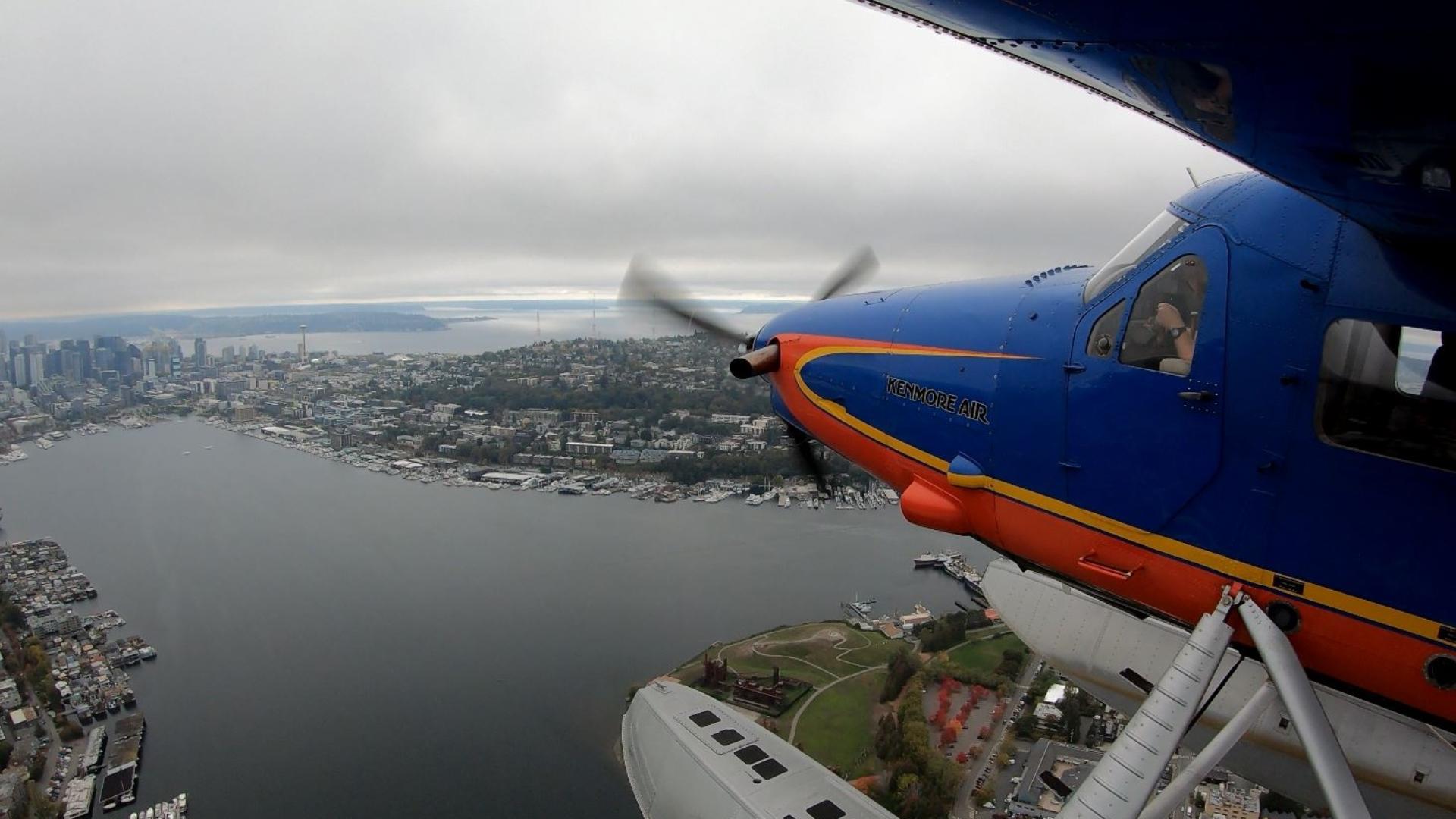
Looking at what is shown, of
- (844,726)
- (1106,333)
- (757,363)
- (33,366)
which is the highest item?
(1106,333)

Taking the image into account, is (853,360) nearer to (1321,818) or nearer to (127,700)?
(1321,818)

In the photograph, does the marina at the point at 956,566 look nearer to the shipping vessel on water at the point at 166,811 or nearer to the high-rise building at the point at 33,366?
the shipping vessel on water at the point at 166,811

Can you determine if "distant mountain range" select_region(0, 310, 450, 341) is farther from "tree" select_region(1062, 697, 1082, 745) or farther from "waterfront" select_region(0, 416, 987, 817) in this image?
"tree" select_region(1062, 697, 1082, 745)

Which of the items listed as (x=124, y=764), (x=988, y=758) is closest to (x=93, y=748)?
(x=124, y=764)

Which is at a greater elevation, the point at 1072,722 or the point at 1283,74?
the point at 1283,74

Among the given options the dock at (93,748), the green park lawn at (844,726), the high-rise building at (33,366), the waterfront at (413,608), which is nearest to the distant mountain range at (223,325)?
the high-rise building at (33,366)

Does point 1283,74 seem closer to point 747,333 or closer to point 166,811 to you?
point 747,333

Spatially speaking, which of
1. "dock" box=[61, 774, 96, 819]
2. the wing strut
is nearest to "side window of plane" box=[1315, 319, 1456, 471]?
the wing strut
